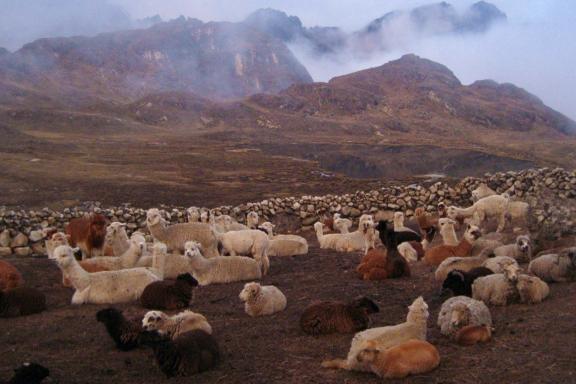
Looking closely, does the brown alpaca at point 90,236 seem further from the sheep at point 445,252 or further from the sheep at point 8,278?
the sheep at point 445,252

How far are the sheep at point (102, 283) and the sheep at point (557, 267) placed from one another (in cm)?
690

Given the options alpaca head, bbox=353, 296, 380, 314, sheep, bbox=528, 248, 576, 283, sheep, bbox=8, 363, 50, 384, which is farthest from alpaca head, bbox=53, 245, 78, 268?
sheep, bbox=528, 248, 576, 283

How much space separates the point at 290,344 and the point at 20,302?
4.84 meters

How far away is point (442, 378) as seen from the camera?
20.1ft

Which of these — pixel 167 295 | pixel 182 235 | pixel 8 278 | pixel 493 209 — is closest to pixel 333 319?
pixel 167 295

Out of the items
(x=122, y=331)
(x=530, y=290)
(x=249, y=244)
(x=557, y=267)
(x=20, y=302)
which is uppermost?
(x=557, y=267)

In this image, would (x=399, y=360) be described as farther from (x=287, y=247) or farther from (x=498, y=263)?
(x=287, y=247)

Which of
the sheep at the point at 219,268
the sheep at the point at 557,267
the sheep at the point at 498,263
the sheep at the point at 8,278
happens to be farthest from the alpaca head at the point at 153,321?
the sheep at the point at 557,267

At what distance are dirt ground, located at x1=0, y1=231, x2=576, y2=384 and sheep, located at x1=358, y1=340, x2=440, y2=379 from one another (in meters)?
0.10

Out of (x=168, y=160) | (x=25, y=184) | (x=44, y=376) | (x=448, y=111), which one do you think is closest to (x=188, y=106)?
(x=448, y=111)

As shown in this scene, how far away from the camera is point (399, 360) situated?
629 centimetres

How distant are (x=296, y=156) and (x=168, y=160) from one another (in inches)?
637

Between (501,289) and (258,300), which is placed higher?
(501,289)

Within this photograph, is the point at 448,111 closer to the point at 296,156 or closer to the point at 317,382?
the point at 296,156
